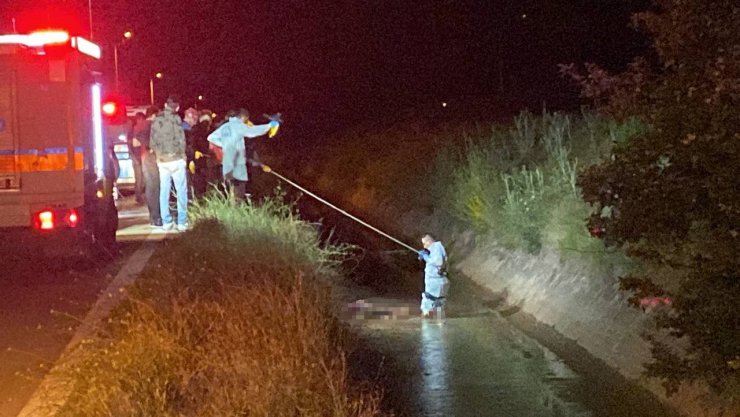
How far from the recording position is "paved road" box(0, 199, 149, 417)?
820cm

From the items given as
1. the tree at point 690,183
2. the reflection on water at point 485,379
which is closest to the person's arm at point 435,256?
the reflection on water at point 485,379

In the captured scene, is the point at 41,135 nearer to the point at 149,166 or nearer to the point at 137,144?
the point at 149,166

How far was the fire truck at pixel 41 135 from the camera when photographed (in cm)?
1223

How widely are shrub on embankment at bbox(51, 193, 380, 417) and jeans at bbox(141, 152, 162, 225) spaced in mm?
5777

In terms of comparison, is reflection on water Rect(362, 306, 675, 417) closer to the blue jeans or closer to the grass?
the grass

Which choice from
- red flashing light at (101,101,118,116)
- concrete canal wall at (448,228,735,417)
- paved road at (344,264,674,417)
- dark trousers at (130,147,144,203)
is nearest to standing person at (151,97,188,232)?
red flashing light at (101,101,118,116)

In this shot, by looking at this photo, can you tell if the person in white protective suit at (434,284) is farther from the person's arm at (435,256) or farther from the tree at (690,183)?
the tree at (690,183)

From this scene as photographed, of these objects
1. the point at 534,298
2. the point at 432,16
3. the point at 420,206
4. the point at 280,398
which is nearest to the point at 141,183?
the point at 420,206

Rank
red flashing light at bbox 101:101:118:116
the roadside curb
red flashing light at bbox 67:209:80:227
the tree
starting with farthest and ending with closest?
red flashing light at bbox 101:101:118:116 → red flashing light at bbox 67:209:80:227 → the roadside curb → the tree

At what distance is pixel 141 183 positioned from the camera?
18.8 metres

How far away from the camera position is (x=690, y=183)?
255 inches

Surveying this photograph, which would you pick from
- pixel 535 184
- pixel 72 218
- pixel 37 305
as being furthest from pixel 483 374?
pixel 72 218

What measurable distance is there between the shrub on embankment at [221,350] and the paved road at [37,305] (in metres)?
0.58

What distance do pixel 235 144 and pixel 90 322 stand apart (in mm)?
6247
